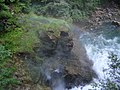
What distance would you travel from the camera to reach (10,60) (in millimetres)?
8039

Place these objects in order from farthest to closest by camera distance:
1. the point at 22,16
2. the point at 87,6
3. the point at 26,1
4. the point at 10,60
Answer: the point at 87,6 < the point at 26,1 < the point at 22,16 < the point at 10,60

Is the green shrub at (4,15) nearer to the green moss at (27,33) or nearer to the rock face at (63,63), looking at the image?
the green moss at (27,33)

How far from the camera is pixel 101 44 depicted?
11.8 metres

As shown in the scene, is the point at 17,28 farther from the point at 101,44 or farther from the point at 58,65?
the point at 101,44

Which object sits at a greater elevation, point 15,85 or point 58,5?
point 58,5

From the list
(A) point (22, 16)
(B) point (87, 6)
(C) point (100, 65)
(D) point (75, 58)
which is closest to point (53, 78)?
(D) point (75, 58)

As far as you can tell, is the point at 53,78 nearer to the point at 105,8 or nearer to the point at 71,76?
the point at 71,76

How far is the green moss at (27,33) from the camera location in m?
8.53

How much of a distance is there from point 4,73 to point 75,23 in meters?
8.09

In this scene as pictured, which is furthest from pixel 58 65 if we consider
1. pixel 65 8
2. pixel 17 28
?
pixel 65 8

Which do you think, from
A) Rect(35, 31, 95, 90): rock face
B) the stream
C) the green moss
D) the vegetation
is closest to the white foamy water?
the stream

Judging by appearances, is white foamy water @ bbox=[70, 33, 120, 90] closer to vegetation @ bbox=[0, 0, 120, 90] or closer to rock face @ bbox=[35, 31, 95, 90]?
rock face @ bbox=[35, 31, 95, 90]

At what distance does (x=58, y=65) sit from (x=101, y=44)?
11.4 ft

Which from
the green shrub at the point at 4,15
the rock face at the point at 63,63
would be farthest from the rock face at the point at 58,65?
the green shrub at the point at 4,15
